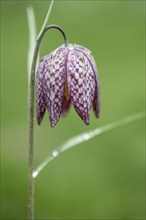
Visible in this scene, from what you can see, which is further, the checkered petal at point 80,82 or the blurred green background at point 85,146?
the blurred green background at point 85,146

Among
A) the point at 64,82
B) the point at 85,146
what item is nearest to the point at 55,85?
the point at 64,82

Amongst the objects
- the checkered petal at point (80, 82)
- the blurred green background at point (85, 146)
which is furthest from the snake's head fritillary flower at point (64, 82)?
the blurred green background at point (85, 146)

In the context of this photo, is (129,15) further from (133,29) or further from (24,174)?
(24,174)

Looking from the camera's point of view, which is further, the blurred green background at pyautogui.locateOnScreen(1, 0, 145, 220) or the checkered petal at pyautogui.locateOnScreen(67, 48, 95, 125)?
the blurred green background at pyautogui.locateOnScreen(1, 0, 145, 220)

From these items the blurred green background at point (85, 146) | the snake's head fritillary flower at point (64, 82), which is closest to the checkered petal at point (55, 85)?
the snake's head fritillary flower at point (64, 82)

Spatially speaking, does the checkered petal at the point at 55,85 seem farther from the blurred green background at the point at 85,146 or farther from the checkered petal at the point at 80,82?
the blurred green background at the point at 85,146

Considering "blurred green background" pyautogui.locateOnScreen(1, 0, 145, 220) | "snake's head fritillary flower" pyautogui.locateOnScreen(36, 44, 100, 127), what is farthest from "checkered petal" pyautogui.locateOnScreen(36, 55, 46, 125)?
"blurred green background" pyautogui.locateOnScreen(1, 0, 145, 220)

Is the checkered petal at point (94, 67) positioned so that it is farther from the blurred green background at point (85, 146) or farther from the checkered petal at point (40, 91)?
the blurred green background at point (85, 146)

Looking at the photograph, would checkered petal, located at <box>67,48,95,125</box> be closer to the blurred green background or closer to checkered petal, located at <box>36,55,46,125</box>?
checkered petal, located at <box>36,55,46,125</box>
